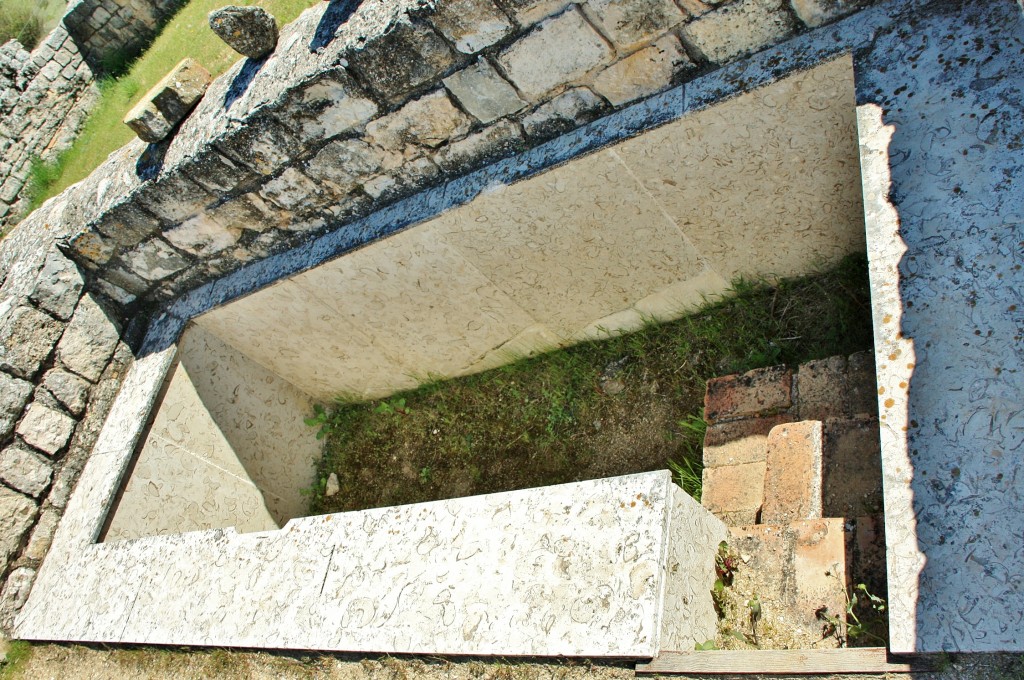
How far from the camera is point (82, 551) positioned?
10.6 feet

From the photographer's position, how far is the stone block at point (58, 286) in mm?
3699

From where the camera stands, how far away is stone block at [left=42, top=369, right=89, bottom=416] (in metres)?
3.68

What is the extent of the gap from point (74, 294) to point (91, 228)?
0.41 meters

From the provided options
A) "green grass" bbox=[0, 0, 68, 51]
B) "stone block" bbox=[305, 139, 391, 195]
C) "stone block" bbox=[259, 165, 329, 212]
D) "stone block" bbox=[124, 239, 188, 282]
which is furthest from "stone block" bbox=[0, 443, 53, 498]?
"green grass" bbox=[0, 0, 68, 51]

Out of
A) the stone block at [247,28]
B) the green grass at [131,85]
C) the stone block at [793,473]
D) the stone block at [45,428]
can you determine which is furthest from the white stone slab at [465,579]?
the green grass at [131,85]

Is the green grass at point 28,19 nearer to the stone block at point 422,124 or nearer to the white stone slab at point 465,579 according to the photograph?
the stone block at point 422,124

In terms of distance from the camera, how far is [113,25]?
7133 millimetres

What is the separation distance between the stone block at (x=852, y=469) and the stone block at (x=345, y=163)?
1950 mm

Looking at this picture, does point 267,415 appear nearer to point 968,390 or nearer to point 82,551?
point 82,551

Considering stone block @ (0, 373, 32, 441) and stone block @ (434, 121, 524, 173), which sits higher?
stone block @ (434, 121, 524, 173)

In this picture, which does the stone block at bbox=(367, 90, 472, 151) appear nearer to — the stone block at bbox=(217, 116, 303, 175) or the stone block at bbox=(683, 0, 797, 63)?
the stone block at bbox=(217, 116, 303, 175)

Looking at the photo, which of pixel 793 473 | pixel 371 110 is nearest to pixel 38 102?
pixel 371 110

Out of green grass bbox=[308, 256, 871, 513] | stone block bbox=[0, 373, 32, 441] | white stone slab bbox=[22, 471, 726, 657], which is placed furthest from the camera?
stone block bbox=[0, 373, 32, 441]

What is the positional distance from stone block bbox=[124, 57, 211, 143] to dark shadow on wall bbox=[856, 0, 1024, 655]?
2879 mm
